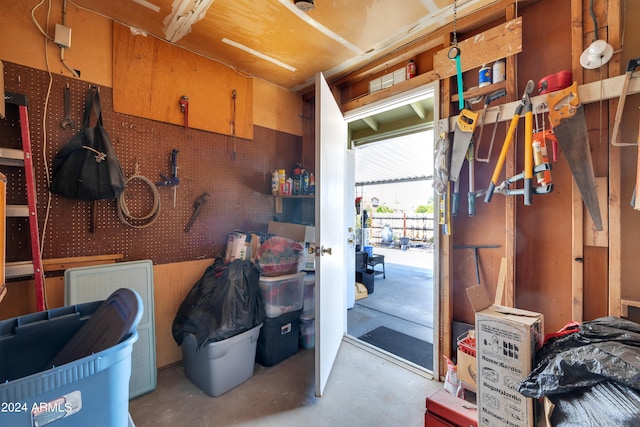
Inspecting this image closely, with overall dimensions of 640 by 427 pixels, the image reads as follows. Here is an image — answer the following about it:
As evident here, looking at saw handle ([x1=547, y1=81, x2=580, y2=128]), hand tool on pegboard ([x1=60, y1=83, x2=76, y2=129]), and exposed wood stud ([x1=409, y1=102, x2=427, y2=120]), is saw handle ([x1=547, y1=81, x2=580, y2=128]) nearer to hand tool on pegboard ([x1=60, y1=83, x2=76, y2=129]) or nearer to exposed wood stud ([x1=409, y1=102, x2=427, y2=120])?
exposed wood stud ([x1=409, y1=102, x2=427, y2=120])

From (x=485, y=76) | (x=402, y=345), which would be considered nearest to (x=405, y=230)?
(x=402, y=345)

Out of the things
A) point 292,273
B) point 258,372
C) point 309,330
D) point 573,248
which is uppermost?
point 573,248

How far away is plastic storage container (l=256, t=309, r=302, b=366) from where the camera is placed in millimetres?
2164

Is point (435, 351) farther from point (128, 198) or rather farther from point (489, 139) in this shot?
point (128, 198)

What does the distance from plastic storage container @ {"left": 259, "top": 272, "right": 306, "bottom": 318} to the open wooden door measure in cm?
33

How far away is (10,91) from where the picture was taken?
150 centimetres

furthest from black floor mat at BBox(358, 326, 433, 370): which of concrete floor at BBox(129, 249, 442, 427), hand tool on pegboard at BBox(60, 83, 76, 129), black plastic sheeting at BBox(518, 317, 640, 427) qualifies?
hand tool on pegboard at BBox(60, 83, 76, 129)

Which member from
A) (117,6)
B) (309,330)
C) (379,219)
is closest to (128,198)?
(117,6)

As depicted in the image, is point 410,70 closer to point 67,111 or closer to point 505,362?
point 505,362

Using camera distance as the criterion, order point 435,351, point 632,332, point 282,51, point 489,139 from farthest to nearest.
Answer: point 282,51 → point 435,351 → point 489,139 → point 632,332

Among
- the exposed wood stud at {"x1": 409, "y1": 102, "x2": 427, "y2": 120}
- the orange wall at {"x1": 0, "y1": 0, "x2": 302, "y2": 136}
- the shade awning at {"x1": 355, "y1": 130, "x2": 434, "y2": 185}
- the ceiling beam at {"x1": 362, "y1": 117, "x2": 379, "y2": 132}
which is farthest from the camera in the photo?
the shade awning at {"x1": 355, "y1": 130, "x2": 434, "y2": 185}

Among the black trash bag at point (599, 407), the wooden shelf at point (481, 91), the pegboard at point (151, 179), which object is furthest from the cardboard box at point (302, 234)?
the black trash bag at point (599, 407)

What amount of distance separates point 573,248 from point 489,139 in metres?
0.83

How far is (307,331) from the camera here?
8.09 ft
